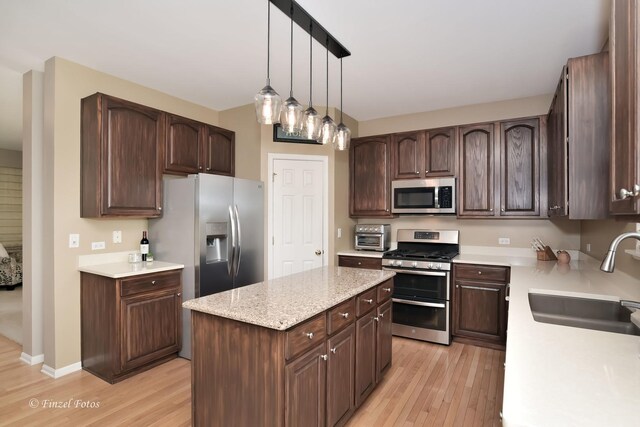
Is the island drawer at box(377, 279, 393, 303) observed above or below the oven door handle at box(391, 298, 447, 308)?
above

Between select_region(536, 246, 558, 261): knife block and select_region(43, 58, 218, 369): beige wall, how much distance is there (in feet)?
14.4

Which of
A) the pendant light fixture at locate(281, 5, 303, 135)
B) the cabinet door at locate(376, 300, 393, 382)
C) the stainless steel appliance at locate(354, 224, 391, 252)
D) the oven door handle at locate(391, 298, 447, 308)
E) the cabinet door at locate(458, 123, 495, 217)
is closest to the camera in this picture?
the pendant light fixture at locate(281, 5, 303, 135)

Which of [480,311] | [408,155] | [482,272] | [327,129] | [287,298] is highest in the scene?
[408,155]

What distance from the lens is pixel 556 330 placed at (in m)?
1.33

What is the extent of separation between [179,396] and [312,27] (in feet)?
9.49

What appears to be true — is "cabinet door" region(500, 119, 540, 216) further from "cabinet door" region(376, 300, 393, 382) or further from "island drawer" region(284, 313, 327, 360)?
"island drawer" region(284, 313, 327, 360)

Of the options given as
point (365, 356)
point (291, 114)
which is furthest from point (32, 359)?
point (291, 114)

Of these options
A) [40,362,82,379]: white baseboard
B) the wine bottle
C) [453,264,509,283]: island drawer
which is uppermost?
the wine bottle

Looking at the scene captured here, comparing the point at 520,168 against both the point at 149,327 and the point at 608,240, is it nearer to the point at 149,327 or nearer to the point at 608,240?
the point at 608,240

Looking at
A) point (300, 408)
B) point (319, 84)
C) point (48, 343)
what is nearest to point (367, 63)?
point (319, 84)

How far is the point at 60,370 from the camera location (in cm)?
274

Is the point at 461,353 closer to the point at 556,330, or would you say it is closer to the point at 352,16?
the point at 556,330

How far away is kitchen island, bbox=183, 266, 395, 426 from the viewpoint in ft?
4.92

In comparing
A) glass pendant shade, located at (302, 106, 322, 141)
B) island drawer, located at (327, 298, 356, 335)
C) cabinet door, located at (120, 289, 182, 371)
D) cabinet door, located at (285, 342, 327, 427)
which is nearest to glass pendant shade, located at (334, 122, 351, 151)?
glass pendant shade, located at (302, 106, 322, 141)
